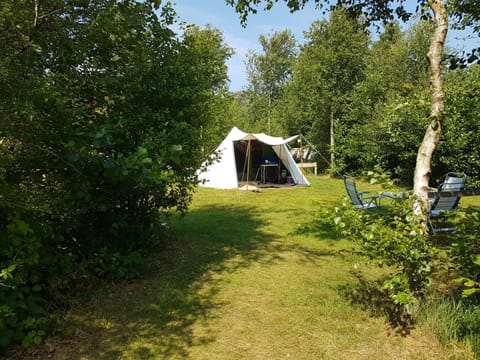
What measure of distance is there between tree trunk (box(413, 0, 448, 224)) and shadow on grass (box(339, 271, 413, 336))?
91cm

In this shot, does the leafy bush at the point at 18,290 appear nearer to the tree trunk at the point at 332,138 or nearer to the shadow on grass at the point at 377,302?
the shadow on grass at the point at 377,302

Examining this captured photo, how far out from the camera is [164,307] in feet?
9.75

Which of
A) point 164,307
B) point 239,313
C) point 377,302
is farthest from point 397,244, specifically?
point 164,307

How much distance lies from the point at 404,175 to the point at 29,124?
12.8m

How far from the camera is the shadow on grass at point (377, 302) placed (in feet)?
8.30

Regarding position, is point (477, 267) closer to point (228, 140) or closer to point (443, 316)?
point (443, 316)

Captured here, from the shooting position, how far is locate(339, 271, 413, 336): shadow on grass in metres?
2.53

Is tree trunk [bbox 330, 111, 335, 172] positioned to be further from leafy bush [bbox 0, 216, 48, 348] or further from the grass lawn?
leafy bush [bbox 0, 216, 48, 348]

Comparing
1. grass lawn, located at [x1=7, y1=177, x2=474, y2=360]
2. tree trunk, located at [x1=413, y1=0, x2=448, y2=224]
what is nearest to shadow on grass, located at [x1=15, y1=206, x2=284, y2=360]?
grass lawn, located at [x1=7, y1=177, x2=474, y2=360]

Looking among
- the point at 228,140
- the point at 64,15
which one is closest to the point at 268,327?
the point at 64,15

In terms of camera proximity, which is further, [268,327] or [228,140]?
[228,140]

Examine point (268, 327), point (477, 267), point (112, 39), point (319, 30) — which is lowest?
point (268, 327)

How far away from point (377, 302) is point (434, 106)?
1.69 m

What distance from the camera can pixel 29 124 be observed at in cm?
244
